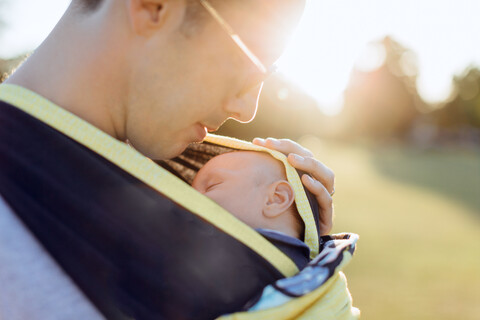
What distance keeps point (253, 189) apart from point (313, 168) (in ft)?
0.85

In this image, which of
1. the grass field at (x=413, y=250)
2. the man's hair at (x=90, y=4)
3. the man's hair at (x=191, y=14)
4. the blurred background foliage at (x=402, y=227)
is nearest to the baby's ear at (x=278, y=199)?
the man's hair at (x=191, y=14)

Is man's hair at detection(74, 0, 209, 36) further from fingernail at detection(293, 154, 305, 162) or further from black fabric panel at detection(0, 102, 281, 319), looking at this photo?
fingernail at detection(293, 154, 305, 162)

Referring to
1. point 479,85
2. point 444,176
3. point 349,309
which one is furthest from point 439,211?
point 479,85

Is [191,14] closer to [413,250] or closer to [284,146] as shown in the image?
[284,146]

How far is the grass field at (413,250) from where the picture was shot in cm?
620

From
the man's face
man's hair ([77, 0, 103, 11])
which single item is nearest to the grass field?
the man's face

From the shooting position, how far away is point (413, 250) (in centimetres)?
868

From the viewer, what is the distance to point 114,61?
1501 millimetres

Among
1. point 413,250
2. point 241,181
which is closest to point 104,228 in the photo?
point 241,181

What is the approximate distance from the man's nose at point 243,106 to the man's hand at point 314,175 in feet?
1.12

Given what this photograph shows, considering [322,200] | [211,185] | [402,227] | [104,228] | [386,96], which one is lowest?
[104,228]

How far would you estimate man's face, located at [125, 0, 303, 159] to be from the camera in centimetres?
149

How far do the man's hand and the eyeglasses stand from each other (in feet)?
1.45

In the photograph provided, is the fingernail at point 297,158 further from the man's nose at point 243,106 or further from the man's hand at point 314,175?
the man's nose at point 243,106
